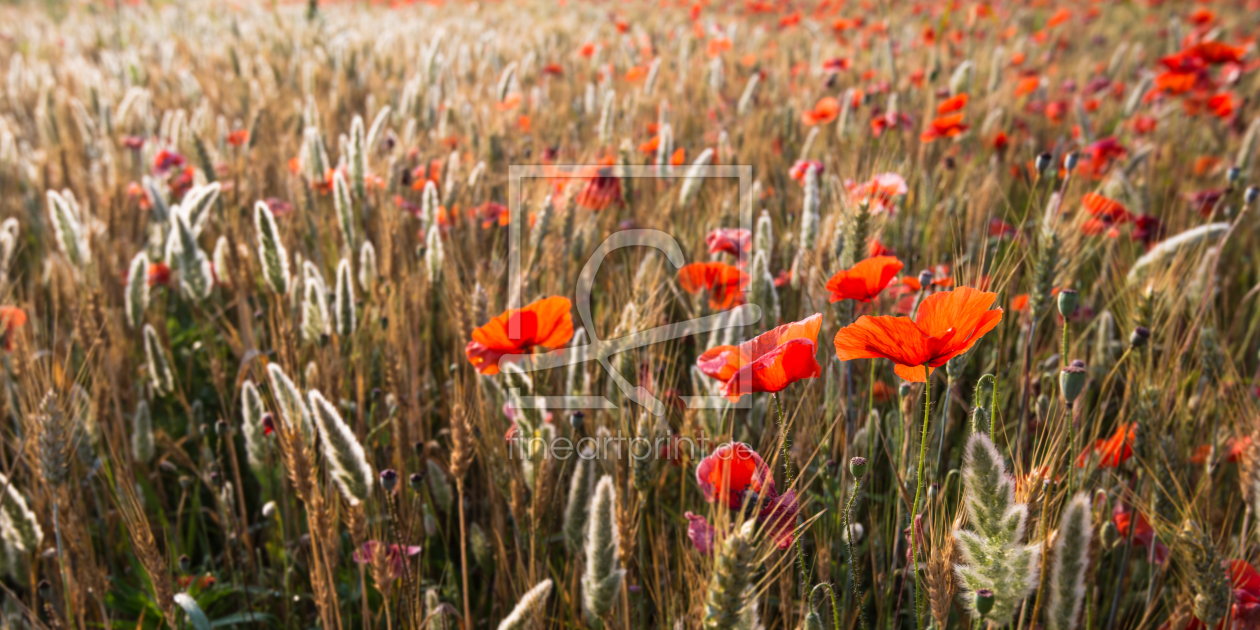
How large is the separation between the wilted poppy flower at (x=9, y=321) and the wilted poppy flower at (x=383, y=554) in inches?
29.3

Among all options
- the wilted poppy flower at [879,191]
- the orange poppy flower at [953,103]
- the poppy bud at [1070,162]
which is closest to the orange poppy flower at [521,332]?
the wilted poppy flower at [879,191]

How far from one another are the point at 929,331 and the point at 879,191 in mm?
694

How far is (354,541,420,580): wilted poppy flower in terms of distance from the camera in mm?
846

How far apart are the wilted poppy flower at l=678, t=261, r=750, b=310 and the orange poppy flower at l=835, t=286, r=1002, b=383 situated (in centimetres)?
45

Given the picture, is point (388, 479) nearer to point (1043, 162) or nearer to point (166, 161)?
point (1043, 162)

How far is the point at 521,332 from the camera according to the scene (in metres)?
0.93

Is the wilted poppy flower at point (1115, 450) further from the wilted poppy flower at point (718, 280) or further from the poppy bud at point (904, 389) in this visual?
the wilted poppy flower at point (718, 280)

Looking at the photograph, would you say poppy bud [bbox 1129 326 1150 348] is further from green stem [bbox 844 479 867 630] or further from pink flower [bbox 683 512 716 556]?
pink flower [bbox 683 512 716 556]

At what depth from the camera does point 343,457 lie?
822 millimetres

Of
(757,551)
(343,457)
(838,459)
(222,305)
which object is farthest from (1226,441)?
(222,305)

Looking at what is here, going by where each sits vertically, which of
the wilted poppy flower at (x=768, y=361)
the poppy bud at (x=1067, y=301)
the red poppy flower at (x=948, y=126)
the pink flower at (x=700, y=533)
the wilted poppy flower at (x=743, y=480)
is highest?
the red poppy flower at (x=948, y=126)

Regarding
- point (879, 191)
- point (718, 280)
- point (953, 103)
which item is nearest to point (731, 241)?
point (718, 280)

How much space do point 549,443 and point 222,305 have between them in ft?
4.39

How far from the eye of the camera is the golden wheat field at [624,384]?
0.78 meters
